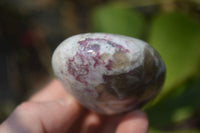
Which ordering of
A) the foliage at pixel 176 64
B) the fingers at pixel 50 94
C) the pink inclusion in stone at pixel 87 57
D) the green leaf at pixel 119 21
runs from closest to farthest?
the pink inclusion in stone at pixel 87 57
the fingers at pixel 50 94
the foliage at pixel 176 64
the green leaf at pixel 119 21

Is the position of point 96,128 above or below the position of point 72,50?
below

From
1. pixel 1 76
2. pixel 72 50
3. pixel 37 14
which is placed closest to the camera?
pixel 72 50

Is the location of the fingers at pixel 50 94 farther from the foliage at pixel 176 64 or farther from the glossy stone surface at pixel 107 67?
the foliage at pixel 176 64

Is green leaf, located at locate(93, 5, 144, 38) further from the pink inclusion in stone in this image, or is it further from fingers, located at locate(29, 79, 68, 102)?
the pink inclusion in stone

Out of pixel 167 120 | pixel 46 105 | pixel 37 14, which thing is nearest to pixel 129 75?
pixel 46 105

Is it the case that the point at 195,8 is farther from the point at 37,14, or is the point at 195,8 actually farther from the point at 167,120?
the point at 37,14

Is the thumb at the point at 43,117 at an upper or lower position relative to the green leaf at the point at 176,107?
upper

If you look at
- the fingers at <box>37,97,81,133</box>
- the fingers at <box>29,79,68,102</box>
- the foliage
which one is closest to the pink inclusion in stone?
the fingers at <box>37,97,81,133</box>

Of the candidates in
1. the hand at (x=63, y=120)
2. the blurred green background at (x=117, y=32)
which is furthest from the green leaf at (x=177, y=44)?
the hand at (x=63, y=120)
